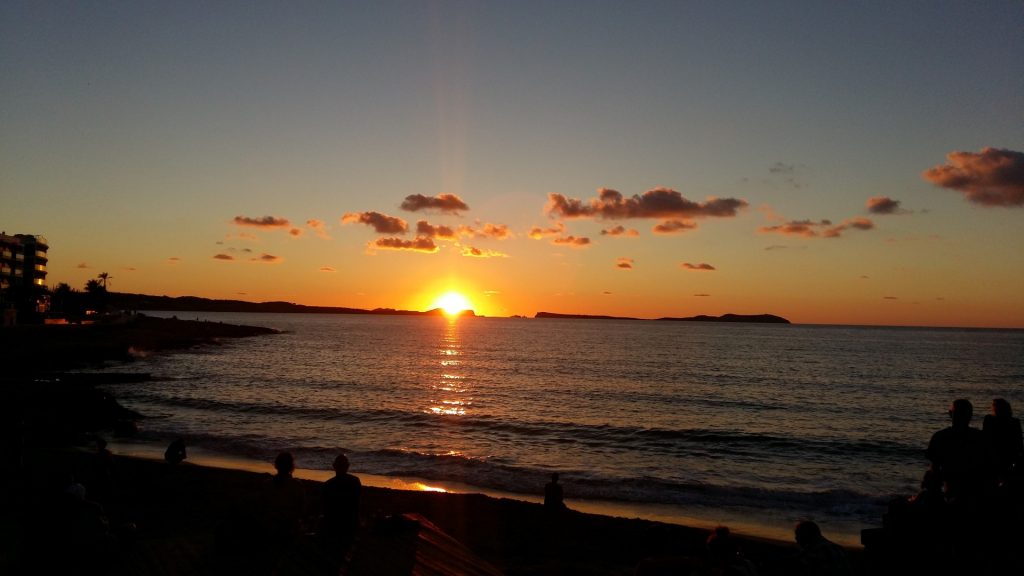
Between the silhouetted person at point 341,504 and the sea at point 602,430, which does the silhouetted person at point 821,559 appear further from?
the sea at point 602,430

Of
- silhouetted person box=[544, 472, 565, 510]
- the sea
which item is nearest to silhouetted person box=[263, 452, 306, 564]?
silhouetted person box=[544, 472, 565, 510]

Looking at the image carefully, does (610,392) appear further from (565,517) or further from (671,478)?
(565,517)

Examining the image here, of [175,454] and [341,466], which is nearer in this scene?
[341,466]

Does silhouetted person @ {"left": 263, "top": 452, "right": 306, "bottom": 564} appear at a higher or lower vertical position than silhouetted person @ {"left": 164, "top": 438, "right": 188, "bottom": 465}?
higher

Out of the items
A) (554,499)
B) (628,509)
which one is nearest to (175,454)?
(554,499)

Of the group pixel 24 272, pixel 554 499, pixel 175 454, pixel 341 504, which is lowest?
pixel 175 454

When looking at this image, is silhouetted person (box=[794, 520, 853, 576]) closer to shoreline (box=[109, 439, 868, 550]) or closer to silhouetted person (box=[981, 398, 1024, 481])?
silhouetted person (box=[981, 398, 1024, 481])

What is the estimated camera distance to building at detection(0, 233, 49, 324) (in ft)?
331

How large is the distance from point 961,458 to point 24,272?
149m

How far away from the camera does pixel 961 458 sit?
8.63 m

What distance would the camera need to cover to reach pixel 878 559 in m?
8.83

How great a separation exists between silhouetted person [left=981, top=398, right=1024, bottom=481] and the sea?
333 inches

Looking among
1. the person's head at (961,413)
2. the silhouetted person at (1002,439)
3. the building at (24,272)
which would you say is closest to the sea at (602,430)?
the silhouetted person at (1002,439)

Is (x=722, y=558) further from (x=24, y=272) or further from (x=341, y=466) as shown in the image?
(x=24, y=272)
